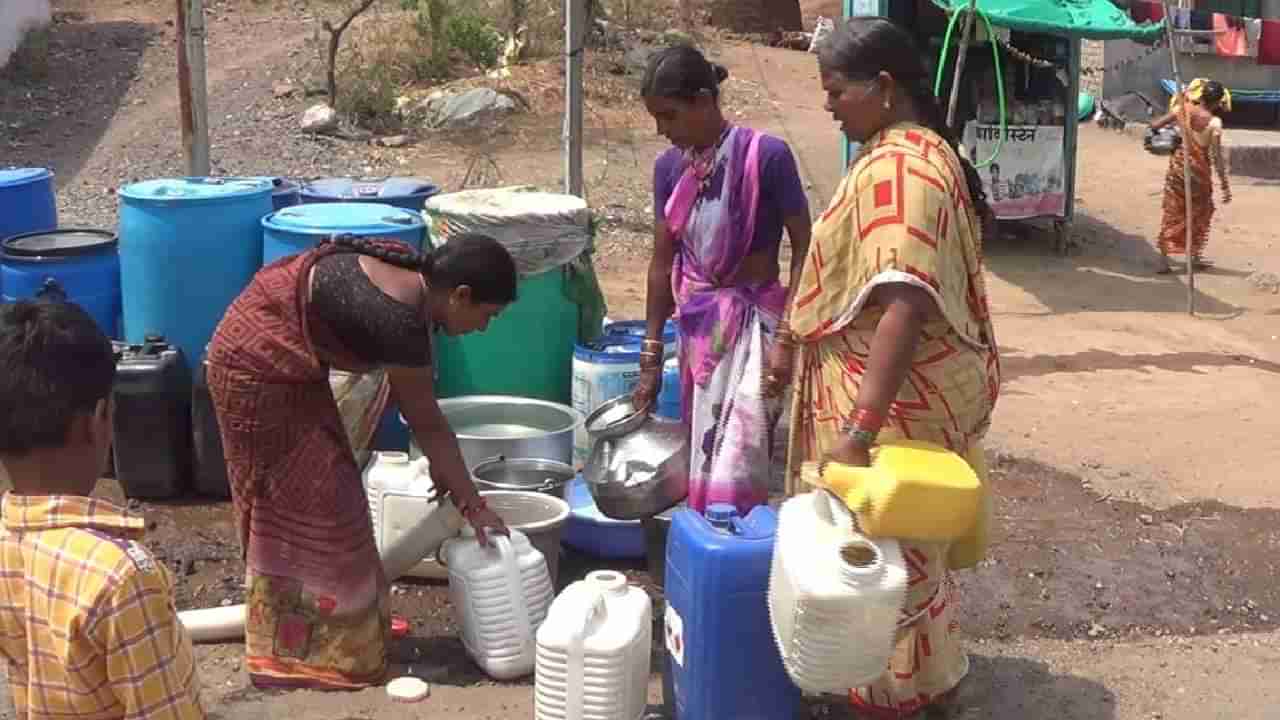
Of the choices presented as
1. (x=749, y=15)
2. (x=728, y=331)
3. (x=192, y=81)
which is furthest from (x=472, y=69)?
(x=728, y=331)

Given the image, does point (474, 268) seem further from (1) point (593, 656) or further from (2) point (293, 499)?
(1) point (593, 656)

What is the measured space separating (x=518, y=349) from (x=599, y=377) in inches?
14.4

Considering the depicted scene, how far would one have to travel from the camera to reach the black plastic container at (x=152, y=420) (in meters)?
5.07

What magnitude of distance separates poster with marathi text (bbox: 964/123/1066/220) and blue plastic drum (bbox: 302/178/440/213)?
577 centimetres

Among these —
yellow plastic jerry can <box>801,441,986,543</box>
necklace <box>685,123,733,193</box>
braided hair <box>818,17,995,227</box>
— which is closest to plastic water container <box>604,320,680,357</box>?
necklace <box>685,123,733,193</box>

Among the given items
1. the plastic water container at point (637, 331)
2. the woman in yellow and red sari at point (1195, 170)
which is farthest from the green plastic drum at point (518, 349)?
the woman in yellow and red sari at point (1195, 170)

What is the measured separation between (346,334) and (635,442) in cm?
107

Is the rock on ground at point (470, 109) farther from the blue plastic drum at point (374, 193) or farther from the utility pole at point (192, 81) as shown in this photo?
the blue plastic drum at point (374, 193)

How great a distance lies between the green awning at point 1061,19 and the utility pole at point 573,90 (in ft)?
10.3

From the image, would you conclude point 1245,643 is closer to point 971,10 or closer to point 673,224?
point 673,224

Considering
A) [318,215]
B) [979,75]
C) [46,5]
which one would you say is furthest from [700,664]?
[46,5]

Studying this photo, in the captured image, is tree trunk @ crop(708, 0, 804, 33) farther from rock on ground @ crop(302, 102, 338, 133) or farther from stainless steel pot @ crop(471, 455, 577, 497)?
stainless steel pot @ crop(471, 455, 577, 497)

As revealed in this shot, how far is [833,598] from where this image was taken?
2.92m

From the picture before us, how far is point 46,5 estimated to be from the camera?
16.4 meters
